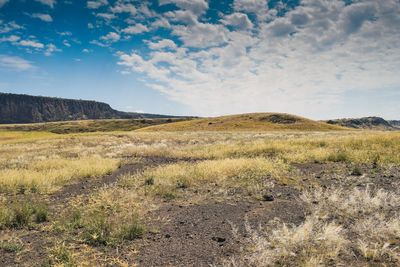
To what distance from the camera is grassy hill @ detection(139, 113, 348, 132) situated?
282 ft

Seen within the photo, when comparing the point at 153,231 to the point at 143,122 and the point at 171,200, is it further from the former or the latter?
the point at 143,122

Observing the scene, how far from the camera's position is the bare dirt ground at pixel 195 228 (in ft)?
21.5

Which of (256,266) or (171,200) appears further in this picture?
(171,200)

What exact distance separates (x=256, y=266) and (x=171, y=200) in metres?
5.62

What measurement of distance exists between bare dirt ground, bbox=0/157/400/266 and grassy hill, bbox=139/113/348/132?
71919mm

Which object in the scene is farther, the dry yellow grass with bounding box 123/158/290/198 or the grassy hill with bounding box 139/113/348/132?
the grassy hill with bounding box 139/113/348/132

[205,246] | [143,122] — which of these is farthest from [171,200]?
[143,122]

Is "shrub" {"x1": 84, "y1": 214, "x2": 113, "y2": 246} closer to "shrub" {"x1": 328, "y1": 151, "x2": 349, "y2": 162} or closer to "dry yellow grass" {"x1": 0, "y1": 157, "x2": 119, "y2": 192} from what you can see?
"dry yellow grass" {"x1": 0, "y1": 157, "x2": 119, "y2": 192}

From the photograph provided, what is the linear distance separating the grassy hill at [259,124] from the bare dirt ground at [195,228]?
7192 centimetres

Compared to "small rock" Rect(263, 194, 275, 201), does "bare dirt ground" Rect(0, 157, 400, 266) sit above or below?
below

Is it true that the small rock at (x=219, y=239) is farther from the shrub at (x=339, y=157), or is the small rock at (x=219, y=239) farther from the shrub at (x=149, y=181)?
the shrub at (x=339, y=157)

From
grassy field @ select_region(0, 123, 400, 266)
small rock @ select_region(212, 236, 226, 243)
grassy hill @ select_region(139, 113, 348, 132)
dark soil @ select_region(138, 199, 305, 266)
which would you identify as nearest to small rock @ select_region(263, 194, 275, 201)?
grassy field @ select_region(0, 123, 400, 266)

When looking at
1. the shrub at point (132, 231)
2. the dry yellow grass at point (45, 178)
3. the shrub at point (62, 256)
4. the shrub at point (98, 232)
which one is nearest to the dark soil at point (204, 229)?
the shrub at point (132, 231)

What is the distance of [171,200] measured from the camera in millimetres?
11055
